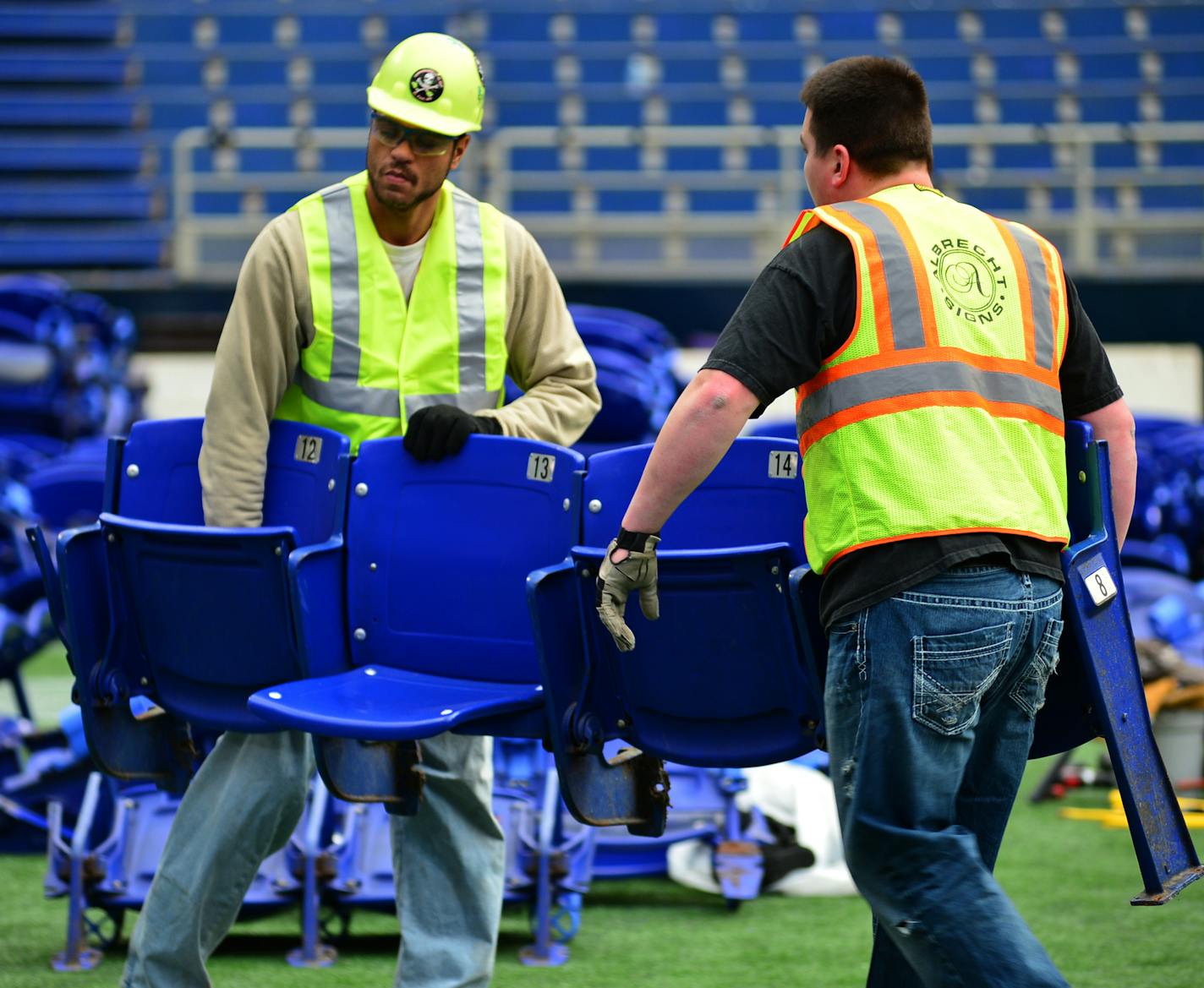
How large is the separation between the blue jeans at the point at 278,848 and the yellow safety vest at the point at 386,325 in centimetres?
58

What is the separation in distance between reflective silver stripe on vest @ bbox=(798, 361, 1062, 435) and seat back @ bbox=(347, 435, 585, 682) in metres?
0.75

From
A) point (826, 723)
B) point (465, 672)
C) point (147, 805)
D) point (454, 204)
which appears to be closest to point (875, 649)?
point (826, 723)

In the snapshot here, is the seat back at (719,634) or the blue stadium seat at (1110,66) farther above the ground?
the blue stadium seat at (1110,66)

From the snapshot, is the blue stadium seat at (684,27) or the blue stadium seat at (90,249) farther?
the blue stadium seat at (684,27)

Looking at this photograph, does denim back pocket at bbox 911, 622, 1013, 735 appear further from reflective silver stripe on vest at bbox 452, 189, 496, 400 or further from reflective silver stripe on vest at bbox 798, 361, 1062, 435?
reflective silver stripe on vest at bbox 452, 189, 496, 400

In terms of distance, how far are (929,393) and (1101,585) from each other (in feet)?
1.37

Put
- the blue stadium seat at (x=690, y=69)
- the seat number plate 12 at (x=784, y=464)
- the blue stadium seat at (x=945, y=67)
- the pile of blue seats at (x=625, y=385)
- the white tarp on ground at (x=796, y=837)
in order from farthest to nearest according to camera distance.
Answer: the blue stadium seat at (x=690, y=69)
the blue stadium seat at (x=945, y=67)
the pile of blue seats at (x=625, y=385)
the white tarp on ground at (x=796, y=837)
the seat number plate 12 at (x=784, y=464)

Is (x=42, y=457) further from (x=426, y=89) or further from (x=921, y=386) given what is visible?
(x=921, y=386)

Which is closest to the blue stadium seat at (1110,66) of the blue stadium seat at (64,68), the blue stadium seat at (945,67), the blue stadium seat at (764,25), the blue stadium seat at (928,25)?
the blue stadium seat at (945,67)

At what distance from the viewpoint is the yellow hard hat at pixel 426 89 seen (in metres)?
2.90

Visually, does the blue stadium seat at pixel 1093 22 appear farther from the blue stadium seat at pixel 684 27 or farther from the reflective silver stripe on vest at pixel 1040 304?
the reflective silver stripe on vest at pixel 1040 304

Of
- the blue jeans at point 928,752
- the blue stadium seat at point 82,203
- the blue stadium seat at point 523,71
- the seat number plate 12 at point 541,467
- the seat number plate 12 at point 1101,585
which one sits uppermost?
the blue stadium seat at point 523,71

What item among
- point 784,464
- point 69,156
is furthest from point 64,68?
point 784,464

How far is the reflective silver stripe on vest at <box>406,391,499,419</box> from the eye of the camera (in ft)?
9.84
